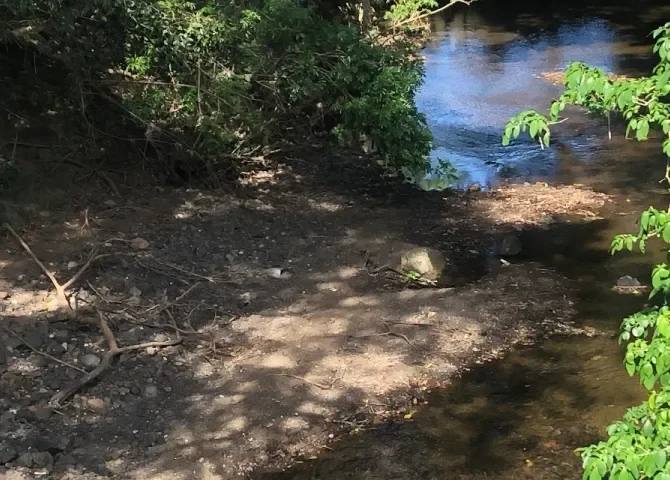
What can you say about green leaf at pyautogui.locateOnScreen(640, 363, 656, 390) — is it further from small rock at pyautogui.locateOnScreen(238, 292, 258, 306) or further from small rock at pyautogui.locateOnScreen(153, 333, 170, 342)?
small rock at pyautogui.locateOnScreen(238, 292, 258, 306)

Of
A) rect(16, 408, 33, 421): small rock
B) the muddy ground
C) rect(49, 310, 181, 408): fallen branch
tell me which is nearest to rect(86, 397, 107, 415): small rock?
the muddy ground

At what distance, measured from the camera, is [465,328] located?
22.2 ft

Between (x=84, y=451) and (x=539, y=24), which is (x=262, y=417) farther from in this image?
(x=539, y=24)

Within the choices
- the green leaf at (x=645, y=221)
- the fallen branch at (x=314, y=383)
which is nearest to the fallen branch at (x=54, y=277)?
the fallen branch at (x=314, y=383)

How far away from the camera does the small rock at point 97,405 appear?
5.35 meters

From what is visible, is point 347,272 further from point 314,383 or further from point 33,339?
point 33,339

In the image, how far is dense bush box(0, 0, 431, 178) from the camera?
7.42 m

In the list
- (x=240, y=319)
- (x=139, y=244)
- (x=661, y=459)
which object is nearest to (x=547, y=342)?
(x=240, y=319)

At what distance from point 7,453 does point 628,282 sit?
589 cm

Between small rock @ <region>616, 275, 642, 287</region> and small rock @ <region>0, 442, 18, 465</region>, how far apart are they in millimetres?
5773

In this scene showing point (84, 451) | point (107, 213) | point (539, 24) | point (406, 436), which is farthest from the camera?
point (539, 24)

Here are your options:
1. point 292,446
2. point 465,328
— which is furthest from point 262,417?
point 465,328

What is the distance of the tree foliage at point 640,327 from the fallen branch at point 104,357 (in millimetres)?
3773

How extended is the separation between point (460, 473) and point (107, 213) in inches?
194
